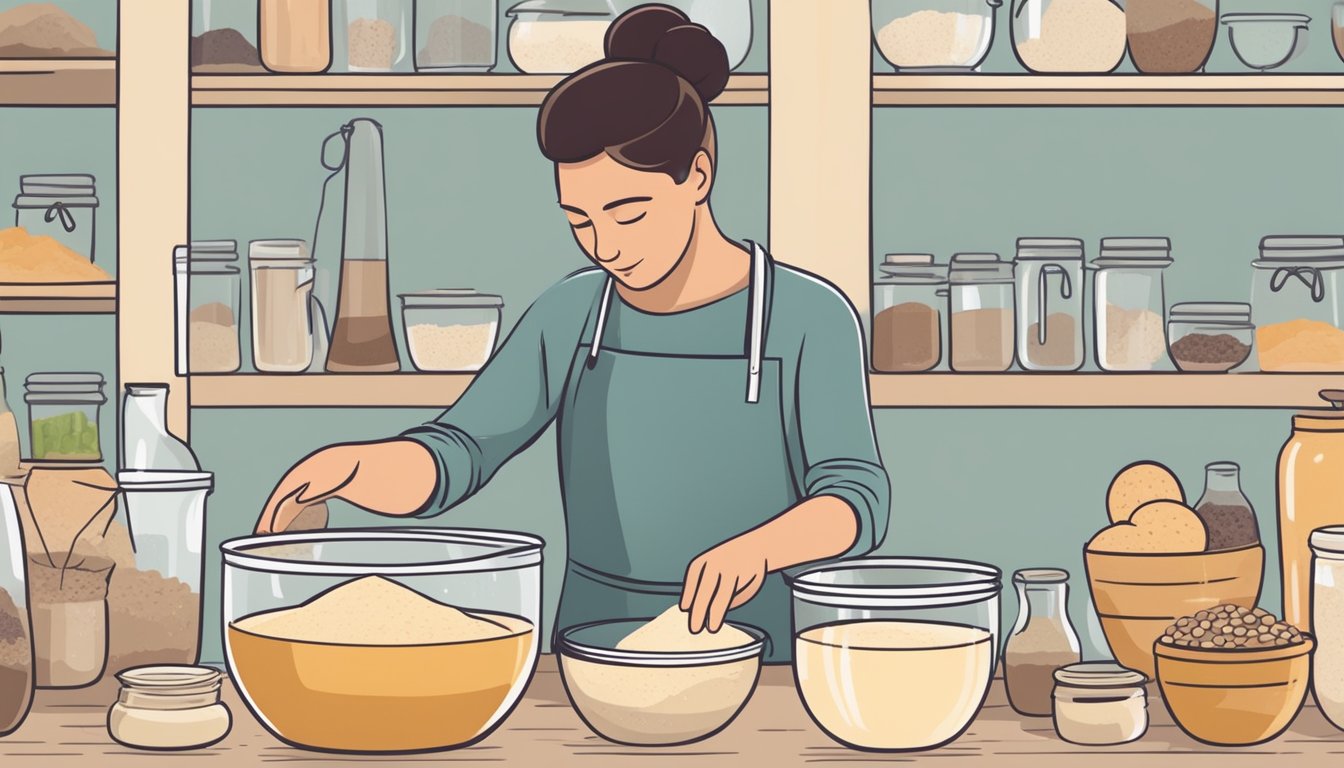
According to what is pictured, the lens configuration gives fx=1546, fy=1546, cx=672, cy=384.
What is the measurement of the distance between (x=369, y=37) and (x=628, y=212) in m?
0.69

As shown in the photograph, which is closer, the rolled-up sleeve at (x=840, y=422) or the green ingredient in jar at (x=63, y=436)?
the rolled-up sleeve at (x=840, y=422)

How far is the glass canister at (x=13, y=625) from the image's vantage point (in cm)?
136

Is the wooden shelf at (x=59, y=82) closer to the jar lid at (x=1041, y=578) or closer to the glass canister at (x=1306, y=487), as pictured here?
the jar lid at (x=1041, y=578)

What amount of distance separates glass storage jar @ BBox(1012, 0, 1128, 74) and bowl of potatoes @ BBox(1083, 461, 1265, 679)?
727 mm

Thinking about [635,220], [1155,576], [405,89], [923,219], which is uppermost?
[405,89]

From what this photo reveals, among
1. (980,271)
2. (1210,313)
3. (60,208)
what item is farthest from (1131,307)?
(60,208)

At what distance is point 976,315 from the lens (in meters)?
2.07

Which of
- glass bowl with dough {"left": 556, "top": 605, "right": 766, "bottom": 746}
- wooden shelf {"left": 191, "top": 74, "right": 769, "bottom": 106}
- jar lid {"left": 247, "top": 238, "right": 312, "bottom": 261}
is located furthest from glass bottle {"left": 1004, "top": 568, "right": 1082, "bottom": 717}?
jar lid {"left": 247, "top": 238, "right": 312, "bottom": 261}

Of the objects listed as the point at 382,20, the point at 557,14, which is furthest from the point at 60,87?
the point at 557,14

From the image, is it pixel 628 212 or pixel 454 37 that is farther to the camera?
pixel 454 37

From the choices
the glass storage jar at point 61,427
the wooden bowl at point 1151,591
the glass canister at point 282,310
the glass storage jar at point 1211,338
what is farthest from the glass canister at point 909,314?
the glass storage jar at point 61,427

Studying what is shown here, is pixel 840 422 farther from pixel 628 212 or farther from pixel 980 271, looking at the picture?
pixel 980 271

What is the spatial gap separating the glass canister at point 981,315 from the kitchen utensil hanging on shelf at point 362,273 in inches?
29.6

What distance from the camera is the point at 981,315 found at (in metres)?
2.07
